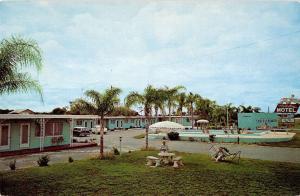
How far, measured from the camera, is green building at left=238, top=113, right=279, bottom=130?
114ft

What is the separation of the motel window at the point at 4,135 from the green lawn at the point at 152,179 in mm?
5591

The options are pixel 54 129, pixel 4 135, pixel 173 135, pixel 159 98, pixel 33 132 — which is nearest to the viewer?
pixel 4 135

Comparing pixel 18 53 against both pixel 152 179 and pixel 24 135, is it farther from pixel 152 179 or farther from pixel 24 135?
pixel 24 135

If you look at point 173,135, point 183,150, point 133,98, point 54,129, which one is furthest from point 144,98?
point 173,135

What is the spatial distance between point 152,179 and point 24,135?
1034cm

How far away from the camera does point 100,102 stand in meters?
13.1

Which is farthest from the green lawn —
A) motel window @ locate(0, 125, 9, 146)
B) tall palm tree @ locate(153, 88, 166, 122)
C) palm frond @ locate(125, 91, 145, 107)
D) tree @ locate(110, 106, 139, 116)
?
tall palm tree @ locate(153, 88, 166, 122)

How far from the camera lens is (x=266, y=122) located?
1374 inches

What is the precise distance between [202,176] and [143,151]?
7036mm

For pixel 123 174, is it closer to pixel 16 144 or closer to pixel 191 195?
pixel 191 195

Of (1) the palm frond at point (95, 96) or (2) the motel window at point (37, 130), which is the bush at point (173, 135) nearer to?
(2) the motel window at point (37, 130)

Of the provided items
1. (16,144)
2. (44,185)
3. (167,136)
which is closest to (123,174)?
(44,185)

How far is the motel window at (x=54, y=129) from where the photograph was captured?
1767 centimetres

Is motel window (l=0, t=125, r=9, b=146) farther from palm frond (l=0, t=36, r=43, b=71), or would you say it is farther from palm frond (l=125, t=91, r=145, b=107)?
palm frond (l=0, t=36, r=43, b=71)
